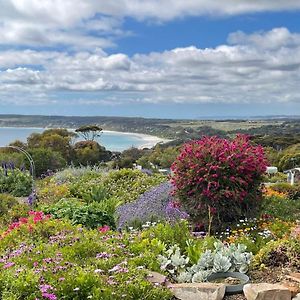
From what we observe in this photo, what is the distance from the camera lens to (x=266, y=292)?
4.40 meters

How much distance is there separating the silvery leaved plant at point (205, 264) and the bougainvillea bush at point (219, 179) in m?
3.50

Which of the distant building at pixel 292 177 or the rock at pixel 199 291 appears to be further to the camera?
the distant building at pixel 292 177

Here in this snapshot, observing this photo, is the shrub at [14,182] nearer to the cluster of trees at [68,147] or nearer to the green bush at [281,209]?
the green bush at [281,209]

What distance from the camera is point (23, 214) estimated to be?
9922mm

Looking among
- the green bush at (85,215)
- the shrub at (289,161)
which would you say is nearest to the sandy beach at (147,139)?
the shrub at (289,161)

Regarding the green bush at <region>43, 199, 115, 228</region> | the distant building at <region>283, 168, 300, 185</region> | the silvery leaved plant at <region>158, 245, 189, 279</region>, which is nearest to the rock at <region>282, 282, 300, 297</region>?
the silvery leaved plant at <region>158, 245, 189, 279</region>

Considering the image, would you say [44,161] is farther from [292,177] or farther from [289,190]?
[289,190]

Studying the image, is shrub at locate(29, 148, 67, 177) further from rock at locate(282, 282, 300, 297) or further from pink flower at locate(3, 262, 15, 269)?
rock at locate(282, 282, 300, 297)

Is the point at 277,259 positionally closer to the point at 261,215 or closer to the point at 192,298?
Result: the point at 192,298

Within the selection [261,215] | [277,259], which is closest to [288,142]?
[261,215]

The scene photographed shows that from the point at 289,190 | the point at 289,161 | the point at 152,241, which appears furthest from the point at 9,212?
the point at 289,161

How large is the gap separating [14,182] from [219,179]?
9.15 m

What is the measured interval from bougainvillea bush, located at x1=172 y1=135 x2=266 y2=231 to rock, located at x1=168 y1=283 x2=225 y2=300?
424cm

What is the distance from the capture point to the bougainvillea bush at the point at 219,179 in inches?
352
